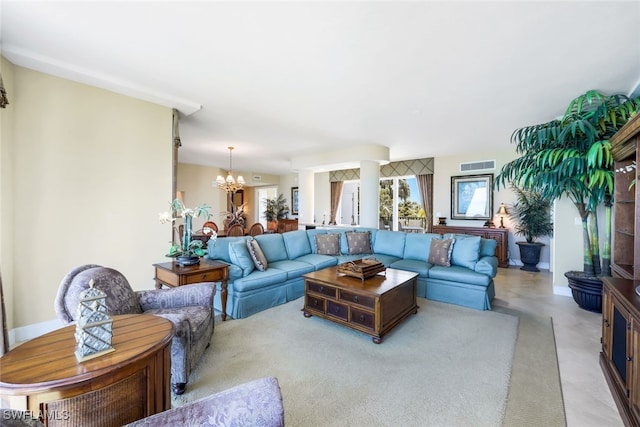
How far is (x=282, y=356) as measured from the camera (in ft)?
7.92

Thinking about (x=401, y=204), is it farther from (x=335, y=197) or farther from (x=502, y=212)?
(x=502, y=212)

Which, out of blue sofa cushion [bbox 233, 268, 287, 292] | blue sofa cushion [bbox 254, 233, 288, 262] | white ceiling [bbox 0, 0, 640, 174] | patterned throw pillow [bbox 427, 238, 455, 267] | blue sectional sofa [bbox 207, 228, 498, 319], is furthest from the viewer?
blue sofa cushion [bbox 254, 233, 288, 262]

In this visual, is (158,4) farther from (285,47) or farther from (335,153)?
(335,153)

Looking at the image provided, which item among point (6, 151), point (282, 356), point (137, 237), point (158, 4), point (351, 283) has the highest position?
point (158, 4)

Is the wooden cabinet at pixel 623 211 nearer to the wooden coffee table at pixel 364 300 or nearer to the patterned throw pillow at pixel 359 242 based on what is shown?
the wooden coffee table at pixel 364 300

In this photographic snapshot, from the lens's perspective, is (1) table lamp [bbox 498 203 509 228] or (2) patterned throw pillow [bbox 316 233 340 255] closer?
(2) patterned throw pillow [bbox 316 233 340 255]

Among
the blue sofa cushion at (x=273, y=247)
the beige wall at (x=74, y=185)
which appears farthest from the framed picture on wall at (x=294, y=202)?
the beige wall at (x=74, y=185)

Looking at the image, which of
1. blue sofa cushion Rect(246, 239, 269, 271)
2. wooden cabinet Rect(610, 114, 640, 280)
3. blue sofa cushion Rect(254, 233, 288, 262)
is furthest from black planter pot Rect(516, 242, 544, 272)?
blue sofa cushion Rect(246, 239, 269, 271)

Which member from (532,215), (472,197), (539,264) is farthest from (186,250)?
(539,264)

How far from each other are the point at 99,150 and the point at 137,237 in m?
1.11

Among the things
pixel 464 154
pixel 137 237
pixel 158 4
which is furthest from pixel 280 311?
pixel 464 154

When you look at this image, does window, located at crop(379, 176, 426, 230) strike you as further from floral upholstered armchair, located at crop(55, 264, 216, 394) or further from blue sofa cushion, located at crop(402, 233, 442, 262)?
floral upholstered armchair, located at crop(55, 264, 216, 394)

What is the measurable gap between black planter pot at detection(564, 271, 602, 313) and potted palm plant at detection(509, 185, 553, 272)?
2.36m

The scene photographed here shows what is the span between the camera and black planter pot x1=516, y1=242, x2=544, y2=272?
5.62 meters
